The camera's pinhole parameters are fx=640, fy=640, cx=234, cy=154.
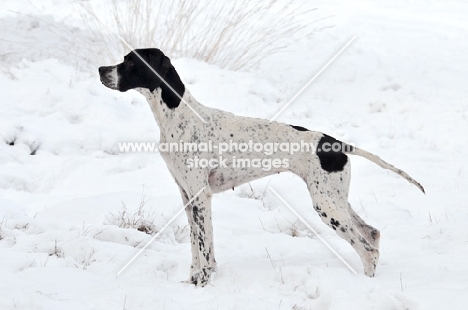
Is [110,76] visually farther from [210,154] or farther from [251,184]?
[251,184]

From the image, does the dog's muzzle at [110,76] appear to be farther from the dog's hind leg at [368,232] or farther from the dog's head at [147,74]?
the dog's hind leg at [368,232]

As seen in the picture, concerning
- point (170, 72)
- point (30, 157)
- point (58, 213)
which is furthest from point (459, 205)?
point (30, 157)

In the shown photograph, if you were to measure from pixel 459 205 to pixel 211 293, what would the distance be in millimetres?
2675

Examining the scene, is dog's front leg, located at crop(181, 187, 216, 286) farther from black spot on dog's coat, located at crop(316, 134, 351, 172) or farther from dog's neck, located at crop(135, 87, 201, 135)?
black spot on dog's coat, located at crop(316, 134, 351, 172)

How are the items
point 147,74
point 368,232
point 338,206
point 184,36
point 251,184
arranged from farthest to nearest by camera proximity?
point 184,36 → point 251,184 → point 368,232 → point 338,206 → point 147,74

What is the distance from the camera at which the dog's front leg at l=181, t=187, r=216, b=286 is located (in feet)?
12.9

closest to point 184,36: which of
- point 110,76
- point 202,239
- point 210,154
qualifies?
point 110,76

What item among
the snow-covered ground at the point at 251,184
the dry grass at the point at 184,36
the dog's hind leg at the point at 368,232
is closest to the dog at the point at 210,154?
the dog's hind leg at the point at 368,232

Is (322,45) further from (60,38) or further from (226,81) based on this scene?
(60,38)

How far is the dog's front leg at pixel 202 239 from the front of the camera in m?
3.92

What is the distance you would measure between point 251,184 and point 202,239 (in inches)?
80.2

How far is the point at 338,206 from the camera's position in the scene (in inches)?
156

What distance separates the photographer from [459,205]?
5414mm

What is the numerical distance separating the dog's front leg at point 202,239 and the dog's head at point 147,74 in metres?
0.61
